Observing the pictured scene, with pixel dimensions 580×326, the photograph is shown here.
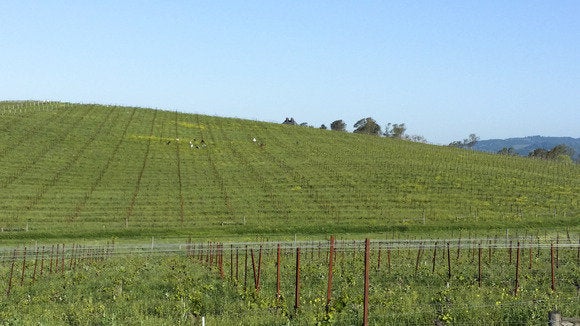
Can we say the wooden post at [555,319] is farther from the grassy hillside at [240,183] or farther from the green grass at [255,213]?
the grassy hillside at [240,183]

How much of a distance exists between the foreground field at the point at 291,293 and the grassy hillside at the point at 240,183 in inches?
792

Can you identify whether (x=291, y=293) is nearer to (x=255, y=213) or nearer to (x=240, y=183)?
(x=255, y=213)

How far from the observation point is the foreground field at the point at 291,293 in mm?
16281

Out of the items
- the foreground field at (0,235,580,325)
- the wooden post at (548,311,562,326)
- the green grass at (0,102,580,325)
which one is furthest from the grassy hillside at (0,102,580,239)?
the wooden post at (548,311,562,326)

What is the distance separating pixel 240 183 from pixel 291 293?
50.3 m

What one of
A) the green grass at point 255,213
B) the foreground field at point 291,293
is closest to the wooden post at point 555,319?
the foreground field at point 291,293

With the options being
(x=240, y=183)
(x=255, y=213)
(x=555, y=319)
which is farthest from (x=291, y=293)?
(x=240, y=183)

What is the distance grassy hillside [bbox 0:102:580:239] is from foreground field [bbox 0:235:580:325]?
20.1 m

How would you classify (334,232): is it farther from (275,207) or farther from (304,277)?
(304,277)

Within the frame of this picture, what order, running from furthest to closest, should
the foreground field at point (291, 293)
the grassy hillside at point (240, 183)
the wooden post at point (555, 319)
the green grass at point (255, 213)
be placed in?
the grassy hillside at point (240, 183)
the green grass at point (255, 213)
the foreground field at point (291, 293)
the wooden post at point (555, 319)

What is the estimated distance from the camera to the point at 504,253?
38.4m

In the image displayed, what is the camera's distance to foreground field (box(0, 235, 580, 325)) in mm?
16281

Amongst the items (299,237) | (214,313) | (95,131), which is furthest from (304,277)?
(95,131)

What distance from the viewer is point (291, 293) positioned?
2183 centimetres
